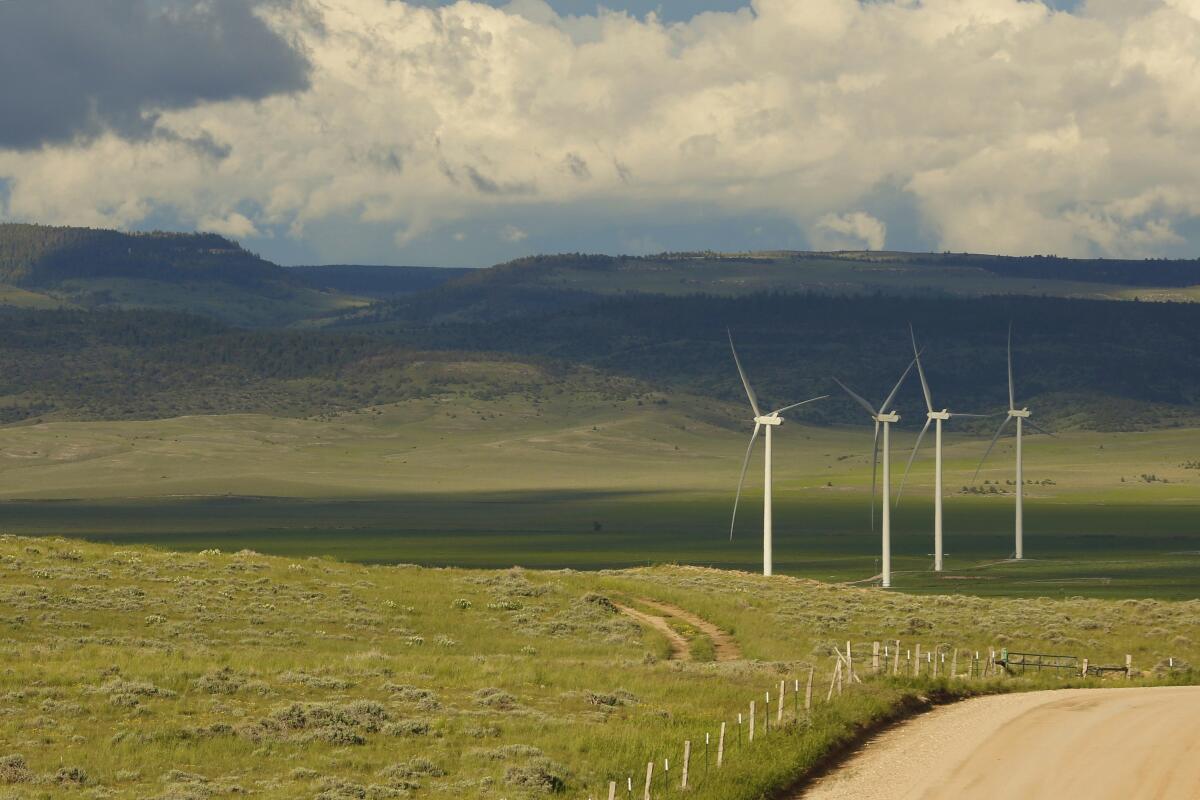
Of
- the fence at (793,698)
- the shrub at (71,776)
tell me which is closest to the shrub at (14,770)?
the shrub at (71,776)

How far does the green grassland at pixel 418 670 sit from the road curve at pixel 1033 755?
1.22 meters

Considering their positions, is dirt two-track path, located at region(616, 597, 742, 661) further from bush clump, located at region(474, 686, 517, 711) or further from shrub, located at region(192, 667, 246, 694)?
shrub, located at region(192, 667, 246, 694)

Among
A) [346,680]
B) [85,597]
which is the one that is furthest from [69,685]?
[85,597]

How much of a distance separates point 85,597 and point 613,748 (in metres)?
25.3

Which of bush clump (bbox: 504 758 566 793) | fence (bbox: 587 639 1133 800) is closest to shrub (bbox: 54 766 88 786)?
bush clump (bbox: 504 758 566 793)

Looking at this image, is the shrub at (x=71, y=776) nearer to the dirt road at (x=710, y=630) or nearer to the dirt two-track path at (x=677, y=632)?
the dirt two-track path at (x=677, y=632)

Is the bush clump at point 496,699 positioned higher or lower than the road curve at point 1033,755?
higher

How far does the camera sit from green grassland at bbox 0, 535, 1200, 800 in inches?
1237

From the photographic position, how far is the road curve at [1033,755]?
30.2 meters

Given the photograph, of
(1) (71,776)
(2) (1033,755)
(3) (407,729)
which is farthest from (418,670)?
(2) (1033,755)

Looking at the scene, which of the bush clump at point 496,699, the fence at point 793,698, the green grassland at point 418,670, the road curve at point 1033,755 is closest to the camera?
the fence at point 793,698

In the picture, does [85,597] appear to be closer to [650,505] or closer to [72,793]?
[72,793]

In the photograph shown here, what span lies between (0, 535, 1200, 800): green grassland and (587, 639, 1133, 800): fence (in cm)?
26

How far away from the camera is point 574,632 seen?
5756cm
